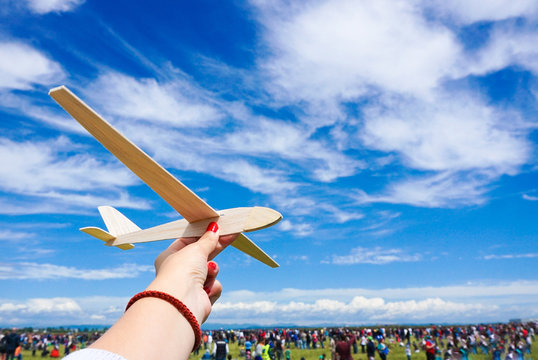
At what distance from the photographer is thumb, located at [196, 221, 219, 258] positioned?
99.3 inches

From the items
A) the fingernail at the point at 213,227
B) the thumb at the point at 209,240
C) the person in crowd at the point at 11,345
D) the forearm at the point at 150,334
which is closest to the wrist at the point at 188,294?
the forearm at the point at 150,334

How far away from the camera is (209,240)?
2.80 meters

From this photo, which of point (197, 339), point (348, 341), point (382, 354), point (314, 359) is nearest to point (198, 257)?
point (197, 339)

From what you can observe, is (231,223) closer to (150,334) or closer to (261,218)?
(261,218)

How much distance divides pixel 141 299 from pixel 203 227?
1.91 m

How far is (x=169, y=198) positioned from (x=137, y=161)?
0.51 m

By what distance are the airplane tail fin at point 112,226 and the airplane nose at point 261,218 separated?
2.24m

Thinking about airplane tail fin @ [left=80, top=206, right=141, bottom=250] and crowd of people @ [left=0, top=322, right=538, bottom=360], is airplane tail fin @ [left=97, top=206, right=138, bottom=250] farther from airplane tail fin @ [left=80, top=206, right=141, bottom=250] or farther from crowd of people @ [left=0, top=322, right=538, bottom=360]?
crowd of people @ [left=0, top=322, right=538, bottom=360]

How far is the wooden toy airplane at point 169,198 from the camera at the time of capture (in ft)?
8.95

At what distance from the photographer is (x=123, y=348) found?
1257 mm

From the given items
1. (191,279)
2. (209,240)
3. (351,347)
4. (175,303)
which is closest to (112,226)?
(209,240)

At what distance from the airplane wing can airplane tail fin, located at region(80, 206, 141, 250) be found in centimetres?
164

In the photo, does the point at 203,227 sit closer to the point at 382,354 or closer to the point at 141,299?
the point at 141,299

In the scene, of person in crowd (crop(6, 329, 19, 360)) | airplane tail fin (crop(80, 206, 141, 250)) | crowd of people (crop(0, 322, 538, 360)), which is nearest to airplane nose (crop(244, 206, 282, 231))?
airplane tail fin (crop(80, 206, 141, 250))
